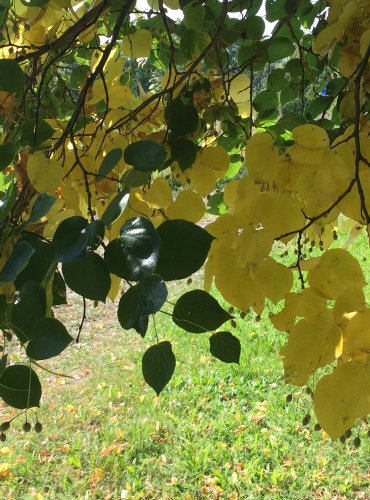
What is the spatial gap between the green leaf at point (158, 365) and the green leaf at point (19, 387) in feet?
0.30

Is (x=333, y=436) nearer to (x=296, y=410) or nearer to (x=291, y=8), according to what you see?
(x=291, y=8)

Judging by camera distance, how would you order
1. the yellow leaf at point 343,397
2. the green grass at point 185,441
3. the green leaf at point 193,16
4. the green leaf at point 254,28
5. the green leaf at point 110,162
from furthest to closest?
1. the green grass at point 185,441
2. the green leaf at point 254,28
3. the green leaf at point 193,16
4. the green leaf at point 110,162
5. the yellow leaf at point 343,397

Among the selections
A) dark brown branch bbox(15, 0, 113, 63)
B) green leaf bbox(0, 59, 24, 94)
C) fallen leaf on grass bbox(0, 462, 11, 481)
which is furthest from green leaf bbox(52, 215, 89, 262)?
fallen leaf on grass bbox(0, 462, 11, 481)

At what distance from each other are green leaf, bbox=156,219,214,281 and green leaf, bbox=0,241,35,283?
83 mm

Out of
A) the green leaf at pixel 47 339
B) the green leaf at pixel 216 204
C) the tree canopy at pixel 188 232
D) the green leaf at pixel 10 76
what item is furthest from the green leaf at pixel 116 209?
the green leaf at pixel 216 204

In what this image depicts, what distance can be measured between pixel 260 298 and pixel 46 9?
486mm

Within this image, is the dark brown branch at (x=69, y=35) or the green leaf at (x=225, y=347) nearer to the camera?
the green leaf at (x=225, y=347)

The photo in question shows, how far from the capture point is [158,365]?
0.44m

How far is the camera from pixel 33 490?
1.98 metres

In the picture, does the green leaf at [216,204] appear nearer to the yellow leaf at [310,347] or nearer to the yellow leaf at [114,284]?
the yellow leaf at [114,284]

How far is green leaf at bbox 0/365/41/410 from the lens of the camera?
0.45m

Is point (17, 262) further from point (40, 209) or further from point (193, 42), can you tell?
point (193, 42)

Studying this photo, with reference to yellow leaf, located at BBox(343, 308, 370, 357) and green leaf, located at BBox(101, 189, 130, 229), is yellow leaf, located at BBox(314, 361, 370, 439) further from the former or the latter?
green leaf, located at BBox(101, 189, 130, 229)

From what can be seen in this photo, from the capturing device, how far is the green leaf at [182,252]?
0.37 meters
